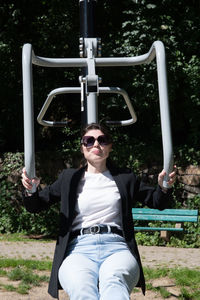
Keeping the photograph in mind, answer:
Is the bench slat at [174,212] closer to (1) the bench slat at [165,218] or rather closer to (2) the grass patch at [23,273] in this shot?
(1) the bench slat at [165,218]

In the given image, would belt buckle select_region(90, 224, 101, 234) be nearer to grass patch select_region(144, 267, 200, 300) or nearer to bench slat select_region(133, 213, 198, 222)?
grass patch select_region(144, 267, 200, 300)

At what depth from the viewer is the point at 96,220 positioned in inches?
100

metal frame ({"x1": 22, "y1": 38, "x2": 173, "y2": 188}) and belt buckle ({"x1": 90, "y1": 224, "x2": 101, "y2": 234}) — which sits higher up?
metal frame ({"x1": 22, "y1": 38, "x2": 173, "y2": 188})

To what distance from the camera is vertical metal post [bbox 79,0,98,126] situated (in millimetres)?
3023

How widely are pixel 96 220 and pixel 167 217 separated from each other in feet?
17.2

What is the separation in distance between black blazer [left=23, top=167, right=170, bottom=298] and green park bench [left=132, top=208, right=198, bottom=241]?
194 inches

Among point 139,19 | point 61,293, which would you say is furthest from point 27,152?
point 139,19

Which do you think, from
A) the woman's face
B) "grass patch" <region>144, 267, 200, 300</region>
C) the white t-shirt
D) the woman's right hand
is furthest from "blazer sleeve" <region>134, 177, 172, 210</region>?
"grass patch" <region>144, 267, 200, 300</region>

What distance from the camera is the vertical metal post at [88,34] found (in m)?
3.02

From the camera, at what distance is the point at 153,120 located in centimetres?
998

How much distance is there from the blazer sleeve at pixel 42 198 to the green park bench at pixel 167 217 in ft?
16.5

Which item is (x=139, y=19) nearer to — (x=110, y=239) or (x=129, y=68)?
(x=129, y=68)

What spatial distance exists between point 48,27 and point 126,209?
7429 mm

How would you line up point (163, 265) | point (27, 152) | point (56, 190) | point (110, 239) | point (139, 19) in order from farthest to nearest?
point (139, 19), point (163, 265), point (56, 190), point (110, 239), point (27, 152)
